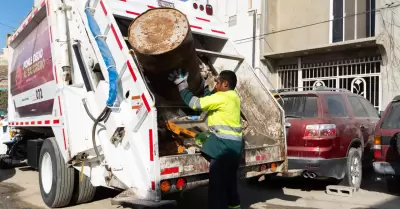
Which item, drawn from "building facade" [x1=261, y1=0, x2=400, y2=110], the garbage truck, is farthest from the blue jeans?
"building facade" [x1=261, y1=0, x2=400, y2=110]

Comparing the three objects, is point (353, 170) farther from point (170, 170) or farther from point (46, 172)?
point (46, 172)

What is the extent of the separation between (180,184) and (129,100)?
991 mm

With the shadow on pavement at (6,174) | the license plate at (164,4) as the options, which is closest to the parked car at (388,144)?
the license plate at (164,4)

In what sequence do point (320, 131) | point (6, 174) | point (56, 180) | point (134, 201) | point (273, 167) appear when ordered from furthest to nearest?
point (6, 174)
point (320, 131)
point (56, 180)
point (273, 167)
point (134, 201)

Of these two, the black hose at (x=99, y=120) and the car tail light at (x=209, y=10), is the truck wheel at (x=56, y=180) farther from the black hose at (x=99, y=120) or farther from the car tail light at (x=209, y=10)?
the car tail light at (x=209, y=10)

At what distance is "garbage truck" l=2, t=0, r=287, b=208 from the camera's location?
3975mm

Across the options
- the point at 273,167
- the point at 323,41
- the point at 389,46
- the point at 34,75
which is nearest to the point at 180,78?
the point at 273,167

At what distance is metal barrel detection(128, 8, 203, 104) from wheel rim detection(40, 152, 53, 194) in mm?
2184

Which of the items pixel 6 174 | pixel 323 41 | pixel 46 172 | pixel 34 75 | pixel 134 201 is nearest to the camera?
pixel 134 201

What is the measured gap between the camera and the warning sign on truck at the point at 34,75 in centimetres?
564

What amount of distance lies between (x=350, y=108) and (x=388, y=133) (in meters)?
0.86

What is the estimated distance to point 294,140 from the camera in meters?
6.14

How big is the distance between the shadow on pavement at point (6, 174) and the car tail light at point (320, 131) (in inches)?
238

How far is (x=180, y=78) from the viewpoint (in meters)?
4.41
